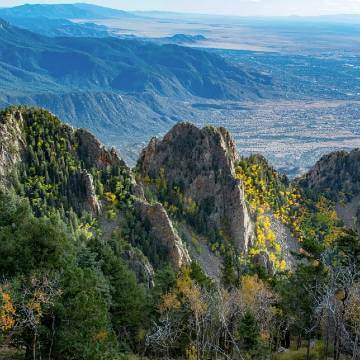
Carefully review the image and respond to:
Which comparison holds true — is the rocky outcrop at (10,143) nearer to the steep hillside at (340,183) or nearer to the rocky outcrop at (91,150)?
the rocky outcrop at (91,150)

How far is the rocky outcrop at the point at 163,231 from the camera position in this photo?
103 m

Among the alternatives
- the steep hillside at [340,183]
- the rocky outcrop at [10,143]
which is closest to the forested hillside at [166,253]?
the rocky outcrop at [10,143]

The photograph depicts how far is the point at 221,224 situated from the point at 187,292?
224 feet

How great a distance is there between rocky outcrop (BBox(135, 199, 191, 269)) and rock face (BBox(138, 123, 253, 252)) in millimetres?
21936

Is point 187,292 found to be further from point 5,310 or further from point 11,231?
point 5,310

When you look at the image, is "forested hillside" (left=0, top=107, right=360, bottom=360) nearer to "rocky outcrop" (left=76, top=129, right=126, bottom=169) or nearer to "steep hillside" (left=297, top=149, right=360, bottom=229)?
"rocky outcrop" (left=76, top=129, right=126, bottom=169)

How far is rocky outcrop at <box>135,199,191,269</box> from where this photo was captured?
103 metres

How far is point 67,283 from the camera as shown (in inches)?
1889

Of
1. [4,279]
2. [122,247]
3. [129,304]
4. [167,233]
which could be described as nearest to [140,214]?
[167,233]

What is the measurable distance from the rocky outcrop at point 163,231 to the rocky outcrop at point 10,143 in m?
23.2

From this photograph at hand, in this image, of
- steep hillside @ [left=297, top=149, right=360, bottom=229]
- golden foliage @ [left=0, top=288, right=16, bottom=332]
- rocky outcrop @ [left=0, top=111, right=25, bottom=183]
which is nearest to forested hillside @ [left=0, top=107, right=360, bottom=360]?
golden foliage @ [left=0, top=288, right=16, bottom=332]

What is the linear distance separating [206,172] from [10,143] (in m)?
46.2

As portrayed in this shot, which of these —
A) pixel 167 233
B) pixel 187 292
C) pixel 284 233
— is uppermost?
pixel 187 292

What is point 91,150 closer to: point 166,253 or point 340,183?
point 166,253
